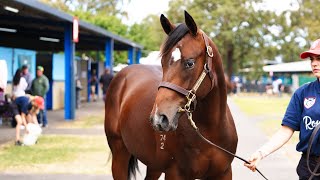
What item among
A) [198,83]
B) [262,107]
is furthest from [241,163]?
[262,107]

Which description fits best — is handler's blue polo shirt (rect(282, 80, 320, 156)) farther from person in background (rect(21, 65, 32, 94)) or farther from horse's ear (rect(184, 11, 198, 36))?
person in background (rect(21, 65, 32, 94))

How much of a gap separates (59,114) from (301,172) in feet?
58.9

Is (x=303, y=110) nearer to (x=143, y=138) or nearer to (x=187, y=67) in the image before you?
(x=187, y=67)

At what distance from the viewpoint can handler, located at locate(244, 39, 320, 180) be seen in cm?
348

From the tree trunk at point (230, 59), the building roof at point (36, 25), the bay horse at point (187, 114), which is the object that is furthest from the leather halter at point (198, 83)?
the tree trunk at point (230, 59)

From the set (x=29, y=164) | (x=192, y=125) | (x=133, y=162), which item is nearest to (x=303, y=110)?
(x=192, y=125)

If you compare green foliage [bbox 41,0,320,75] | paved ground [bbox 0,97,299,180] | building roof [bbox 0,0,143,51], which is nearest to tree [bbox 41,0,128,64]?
green foliage [bbox 41,0,320,75]

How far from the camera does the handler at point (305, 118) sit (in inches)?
137

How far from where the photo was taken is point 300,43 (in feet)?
199

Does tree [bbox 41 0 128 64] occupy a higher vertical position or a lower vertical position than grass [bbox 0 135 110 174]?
higher

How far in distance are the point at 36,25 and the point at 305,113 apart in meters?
16.3

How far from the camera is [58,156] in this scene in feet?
33.3

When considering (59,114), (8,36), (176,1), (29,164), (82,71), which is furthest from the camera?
(176,1)

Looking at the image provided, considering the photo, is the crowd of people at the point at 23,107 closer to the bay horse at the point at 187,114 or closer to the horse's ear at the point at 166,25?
the bay horse at the point at 187,114
